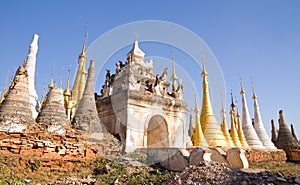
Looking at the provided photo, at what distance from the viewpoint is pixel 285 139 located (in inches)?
851

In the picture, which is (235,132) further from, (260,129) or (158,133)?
(158,133)

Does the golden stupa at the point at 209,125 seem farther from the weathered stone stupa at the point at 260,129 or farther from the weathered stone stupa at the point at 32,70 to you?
the weathered stone stupa at the point at 32,70

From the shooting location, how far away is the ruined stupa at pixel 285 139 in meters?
20.9

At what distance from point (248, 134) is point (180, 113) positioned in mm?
8264

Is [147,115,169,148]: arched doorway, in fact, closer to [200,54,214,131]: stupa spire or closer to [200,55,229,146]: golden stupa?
[200,55,229,146]: golden stupa

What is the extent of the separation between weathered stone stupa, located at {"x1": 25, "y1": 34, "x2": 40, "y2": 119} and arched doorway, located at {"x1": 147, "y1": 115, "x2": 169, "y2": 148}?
26.6 feet

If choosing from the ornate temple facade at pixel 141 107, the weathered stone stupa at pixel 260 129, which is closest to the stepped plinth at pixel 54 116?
the ornate temple facade at pixel 141 107

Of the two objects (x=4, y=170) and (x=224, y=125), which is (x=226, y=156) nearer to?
(x=4, y=170)

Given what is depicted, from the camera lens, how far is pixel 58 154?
1120 cm

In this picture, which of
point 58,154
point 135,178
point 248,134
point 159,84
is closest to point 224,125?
point 248,134

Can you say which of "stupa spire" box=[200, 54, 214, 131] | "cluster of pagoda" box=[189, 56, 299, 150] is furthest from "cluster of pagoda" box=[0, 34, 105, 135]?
"stupa spire" box=[200, 54, 214, 131]

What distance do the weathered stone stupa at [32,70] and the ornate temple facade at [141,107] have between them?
13.8 feet

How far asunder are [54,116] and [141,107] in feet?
20.4

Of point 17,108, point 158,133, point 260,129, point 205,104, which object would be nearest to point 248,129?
point 260,129
